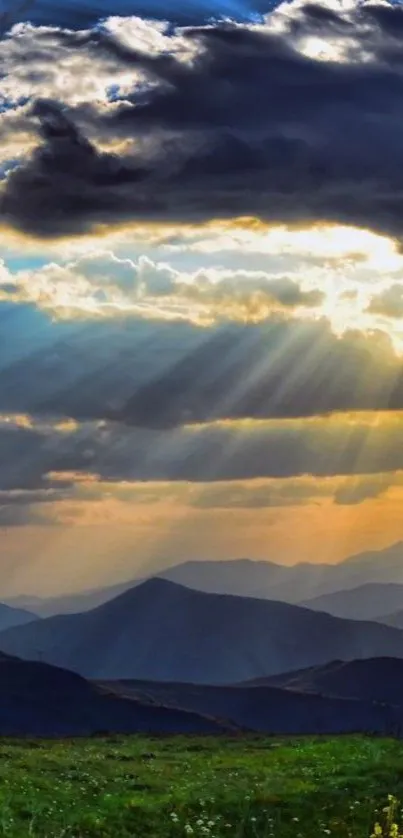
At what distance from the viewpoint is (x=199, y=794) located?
3819 centimetres

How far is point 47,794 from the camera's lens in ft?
123

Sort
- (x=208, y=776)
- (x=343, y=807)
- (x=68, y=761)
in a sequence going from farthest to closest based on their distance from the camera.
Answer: (x=68, y=761)
(x=208, y=776)
(x=343, y=807)

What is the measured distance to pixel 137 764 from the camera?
50406mm

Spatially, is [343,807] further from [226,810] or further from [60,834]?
[60,834]

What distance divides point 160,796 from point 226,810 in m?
3.30

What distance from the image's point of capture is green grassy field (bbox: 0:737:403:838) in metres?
34.0

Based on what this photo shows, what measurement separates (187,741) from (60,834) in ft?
128

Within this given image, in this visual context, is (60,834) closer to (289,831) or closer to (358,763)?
(289,831)

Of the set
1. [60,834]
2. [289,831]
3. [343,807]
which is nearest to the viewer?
[60,834]

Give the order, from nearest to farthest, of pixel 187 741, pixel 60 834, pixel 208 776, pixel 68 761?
1. pixel 60 834
2. pixel 208 776
3. pixel 68 761
4. pixel 187 741

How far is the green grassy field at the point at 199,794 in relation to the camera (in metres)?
34.0

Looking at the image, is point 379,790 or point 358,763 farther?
point 358,763

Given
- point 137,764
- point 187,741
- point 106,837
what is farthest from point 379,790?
point 187,741

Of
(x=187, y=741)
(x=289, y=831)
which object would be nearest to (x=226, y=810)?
(x=289, y=831)
